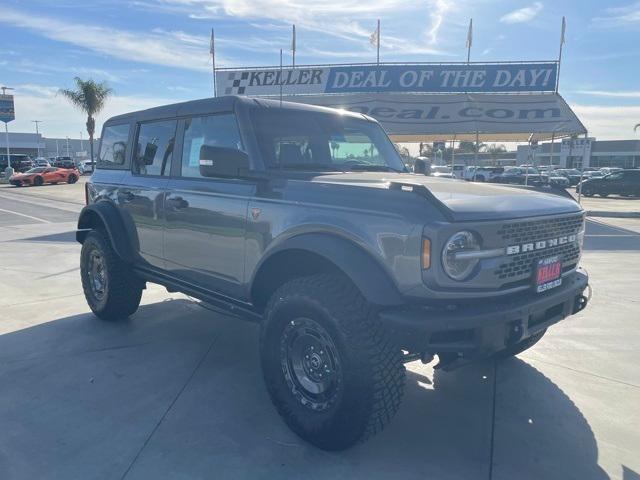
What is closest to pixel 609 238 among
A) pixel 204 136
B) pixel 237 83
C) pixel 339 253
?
pixel 204 136

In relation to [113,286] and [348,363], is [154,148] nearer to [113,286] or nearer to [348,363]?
[113,286]

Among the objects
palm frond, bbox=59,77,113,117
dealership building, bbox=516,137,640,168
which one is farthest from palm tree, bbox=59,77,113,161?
dealership building, bbox=516,137,640,168

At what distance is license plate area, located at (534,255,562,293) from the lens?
2.88 meters

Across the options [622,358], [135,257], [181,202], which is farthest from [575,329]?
[135,257]

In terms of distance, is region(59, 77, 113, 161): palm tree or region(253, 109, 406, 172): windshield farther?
region(59, 77, 113, 161): palm tree

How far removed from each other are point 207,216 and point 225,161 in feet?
2.14

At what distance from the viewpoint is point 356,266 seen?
105 inches

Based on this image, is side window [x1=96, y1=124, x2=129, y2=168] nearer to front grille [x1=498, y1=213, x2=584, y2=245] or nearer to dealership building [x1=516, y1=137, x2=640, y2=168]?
front grille [x1=498, y1=213, x2=584, y2=245]

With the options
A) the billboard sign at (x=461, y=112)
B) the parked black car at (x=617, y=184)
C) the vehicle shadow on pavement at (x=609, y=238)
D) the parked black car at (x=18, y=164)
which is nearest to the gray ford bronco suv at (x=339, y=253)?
the vehicle shadow on pavement at (x=609, y=238)

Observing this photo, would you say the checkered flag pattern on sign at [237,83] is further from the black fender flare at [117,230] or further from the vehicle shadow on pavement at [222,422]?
the vehicle shadow on pavement at [222,422]

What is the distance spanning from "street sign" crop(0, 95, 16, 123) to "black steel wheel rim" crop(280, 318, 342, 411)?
5286cm

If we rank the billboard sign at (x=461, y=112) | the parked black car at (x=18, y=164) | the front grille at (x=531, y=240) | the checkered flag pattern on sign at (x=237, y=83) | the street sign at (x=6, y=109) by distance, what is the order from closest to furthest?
the front grille at (x=531, y=240)
the billboard sign at (x=461, y=112)
the checkered flag pattern on sign at (x=237, y=83)
the parked black car at (x=18, y=164)
the street sign at (x=6, y=109)

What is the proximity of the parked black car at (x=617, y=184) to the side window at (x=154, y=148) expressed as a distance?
2756 centimetres

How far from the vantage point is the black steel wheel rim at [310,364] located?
2.84 meters
